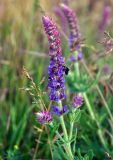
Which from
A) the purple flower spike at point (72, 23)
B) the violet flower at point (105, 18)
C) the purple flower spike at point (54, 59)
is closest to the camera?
the purple flower spike at point (54, 59)

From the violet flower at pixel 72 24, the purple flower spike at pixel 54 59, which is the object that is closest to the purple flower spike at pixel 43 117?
the purple flower spike at pixel 54 59

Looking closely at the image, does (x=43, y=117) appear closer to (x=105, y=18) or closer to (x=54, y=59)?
(x=54, y=59)

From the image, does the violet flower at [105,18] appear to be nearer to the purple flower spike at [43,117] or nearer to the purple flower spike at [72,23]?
the purple flower spike at [72,23]

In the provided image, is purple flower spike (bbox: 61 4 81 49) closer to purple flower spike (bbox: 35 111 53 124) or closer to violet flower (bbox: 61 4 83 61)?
violet flower (bbox: 61 4 83 61)

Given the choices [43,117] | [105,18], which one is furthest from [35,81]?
[43,117]

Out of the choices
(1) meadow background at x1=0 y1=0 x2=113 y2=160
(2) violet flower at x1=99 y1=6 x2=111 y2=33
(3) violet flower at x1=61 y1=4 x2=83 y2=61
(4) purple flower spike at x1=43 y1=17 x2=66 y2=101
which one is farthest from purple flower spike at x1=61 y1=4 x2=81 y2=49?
(2) violet flower at x1=99 y1=6 x2=111 y2=33

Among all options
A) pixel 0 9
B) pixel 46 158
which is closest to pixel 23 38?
pixel 0 9
